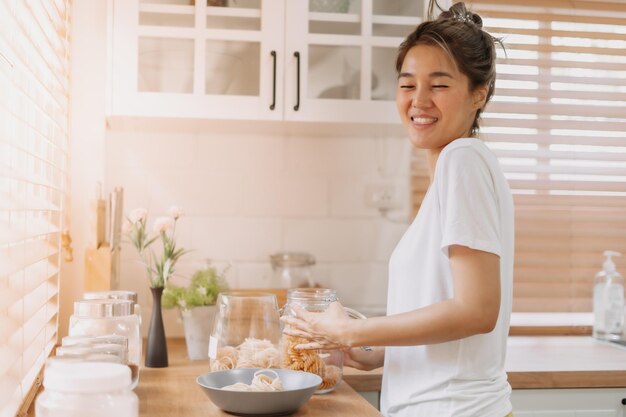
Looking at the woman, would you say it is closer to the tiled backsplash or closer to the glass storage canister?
the glass storage canister

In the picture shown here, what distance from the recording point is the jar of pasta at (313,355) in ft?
5.03

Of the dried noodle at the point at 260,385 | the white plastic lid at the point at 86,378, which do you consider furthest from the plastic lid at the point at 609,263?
the white plastic lid at the point at 86,378

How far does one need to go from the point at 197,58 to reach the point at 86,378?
149 cm

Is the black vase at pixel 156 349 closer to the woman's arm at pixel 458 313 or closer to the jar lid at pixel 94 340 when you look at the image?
the jar lid at pixel 94 340

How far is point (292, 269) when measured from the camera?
98.2 inches

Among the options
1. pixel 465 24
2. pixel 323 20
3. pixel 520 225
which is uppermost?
pixel 323 20

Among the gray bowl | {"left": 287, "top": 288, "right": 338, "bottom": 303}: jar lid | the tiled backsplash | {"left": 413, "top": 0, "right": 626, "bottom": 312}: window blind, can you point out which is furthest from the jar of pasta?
{"left": 413, "top": 0, "right": 626, "bottom": 312}: window blind

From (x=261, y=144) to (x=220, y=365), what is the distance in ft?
3.68

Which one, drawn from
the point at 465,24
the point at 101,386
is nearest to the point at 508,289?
the point at 465,24

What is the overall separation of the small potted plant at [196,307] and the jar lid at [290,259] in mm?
345

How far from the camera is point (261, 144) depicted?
101 inches

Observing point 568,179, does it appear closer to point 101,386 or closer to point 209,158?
point 209,158

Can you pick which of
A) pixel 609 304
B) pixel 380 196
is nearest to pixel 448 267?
pixel 380 196

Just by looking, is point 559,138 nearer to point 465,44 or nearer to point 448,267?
point 465,44
